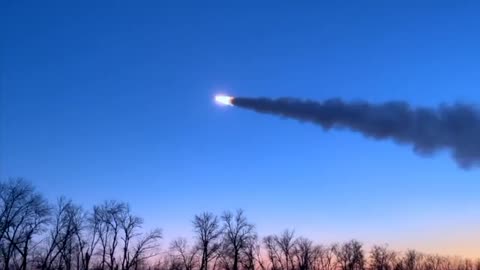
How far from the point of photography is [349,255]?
519 feet

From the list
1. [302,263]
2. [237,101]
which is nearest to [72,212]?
[237,101]

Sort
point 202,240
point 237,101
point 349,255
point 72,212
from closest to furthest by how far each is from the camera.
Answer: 1. point 237,101
2. point 72,212
3. point 202,240
4. point 349,255

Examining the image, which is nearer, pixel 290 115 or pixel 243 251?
pixel 290 115

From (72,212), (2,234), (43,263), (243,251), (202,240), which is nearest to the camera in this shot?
(2,234)

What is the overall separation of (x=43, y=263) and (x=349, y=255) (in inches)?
3792

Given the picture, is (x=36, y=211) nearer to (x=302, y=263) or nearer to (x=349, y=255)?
(x=302, y=263)

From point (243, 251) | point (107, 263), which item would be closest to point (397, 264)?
point (243, 251)

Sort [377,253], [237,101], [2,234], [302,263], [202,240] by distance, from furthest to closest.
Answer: [377,253]
[302,263]
[202,240]
[2,234]
[237,101]

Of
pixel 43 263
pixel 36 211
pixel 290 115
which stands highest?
pixel 290 115

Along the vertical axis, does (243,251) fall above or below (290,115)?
below

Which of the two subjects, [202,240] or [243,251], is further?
[243,251]

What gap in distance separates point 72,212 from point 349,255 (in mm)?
91717

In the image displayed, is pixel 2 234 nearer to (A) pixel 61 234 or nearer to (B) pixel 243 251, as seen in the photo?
(A) pixel 61 234

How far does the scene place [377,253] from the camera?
171250mm
